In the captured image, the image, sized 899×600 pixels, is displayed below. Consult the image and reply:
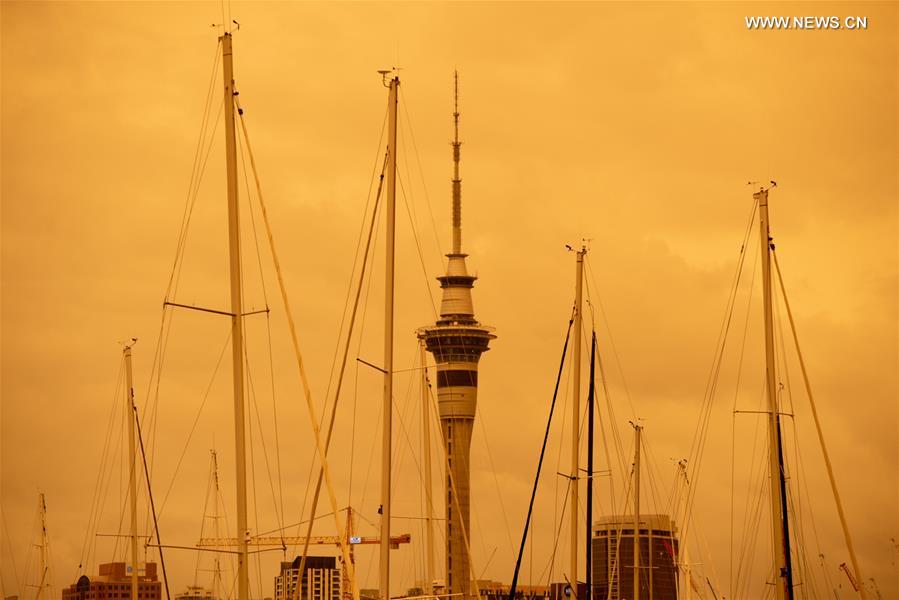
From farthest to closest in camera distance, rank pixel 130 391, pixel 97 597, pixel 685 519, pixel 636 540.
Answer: pixel 97 597 < pixel 685 519 < pixel 636 540 < pixel 130 391

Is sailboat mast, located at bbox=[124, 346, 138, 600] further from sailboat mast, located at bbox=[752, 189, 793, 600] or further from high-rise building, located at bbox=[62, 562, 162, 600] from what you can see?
high-rise building, located at bbox=[62, 562, 162, 600]

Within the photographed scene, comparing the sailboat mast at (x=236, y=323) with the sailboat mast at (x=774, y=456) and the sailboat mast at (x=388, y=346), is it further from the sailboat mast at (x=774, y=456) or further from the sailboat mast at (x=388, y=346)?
the sailboat mast at (x=774, y=456)

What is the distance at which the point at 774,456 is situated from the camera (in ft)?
187

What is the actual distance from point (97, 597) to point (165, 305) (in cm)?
14403

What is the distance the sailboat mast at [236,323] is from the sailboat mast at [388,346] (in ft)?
21.8

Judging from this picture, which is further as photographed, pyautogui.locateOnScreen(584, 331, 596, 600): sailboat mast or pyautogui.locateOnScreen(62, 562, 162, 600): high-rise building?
pyautogui.locateOnScreen(62, 562, 162, 600): high-rise building

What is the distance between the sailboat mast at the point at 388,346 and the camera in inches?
2101

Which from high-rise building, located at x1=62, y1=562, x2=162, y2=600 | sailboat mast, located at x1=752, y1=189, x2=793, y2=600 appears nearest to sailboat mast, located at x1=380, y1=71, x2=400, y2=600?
sailboat mast, located at x1=752, y1=189, x2=793, y2=600

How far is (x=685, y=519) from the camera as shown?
3688 inches

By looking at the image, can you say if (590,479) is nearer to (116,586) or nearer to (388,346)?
(388,346)

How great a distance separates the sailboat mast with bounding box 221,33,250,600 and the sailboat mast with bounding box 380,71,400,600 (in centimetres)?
665

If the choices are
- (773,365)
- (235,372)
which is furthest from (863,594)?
(235,372)

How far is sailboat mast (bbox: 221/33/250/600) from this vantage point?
1847 inches

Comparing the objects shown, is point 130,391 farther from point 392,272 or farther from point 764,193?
point 764,193
